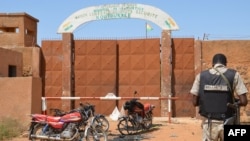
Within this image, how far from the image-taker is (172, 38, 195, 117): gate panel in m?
18.6

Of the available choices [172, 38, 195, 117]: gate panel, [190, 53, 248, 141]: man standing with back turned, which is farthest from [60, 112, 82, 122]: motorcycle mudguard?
[172, 38, 195, 117]: gate panel

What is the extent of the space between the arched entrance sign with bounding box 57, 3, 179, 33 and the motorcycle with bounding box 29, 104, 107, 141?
9.36 meters

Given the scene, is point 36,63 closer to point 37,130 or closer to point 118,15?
point 118,15

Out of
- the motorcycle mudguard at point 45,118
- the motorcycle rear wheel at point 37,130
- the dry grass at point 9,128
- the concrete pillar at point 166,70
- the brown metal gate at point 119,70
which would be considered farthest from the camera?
the brown metal gate at point 119,70

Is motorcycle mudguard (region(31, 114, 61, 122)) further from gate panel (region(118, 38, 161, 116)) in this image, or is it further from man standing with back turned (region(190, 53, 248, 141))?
gate panel (region(118, 38, 161, 116))

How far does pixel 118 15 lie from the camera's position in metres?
19.4

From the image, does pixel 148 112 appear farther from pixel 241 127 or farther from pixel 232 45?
pixel 241 127

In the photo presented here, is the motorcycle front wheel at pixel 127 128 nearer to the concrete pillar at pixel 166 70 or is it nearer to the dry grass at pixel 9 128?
the dry grass at pixel 9 128

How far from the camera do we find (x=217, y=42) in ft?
59.2

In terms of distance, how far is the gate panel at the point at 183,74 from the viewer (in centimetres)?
1859

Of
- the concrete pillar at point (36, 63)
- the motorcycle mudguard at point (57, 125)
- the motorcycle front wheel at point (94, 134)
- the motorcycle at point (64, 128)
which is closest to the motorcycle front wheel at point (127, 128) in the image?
the motorcycle front wheel at point (94, 134)

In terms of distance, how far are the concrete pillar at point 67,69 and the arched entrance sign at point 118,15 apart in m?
0.56

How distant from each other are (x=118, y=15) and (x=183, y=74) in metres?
4.03

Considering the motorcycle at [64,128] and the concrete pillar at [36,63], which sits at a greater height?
the concrete pillar at [36,63]
